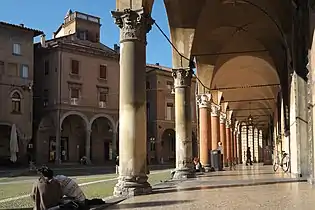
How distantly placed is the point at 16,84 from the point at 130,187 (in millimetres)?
30865

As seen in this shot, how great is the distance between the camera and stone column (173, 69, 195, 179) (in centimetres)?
1642

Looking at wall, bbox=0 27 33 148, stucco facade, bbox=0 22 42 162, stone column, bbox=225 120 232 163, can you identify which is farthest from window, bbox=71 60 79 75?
stone column, bbox=225 120 232 163

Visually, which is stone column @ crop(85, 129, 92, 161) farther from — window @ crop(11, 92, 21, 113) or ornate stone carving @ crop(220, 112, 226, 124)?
ornate stone carving @ crop(220, 112, 226, 124)

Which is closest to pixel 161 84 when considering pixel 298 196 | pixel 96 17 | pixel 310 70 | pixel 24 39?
pixel 96 17

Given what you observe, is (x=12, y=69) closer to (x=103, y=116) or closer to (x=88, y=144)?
(x=88, y=144)

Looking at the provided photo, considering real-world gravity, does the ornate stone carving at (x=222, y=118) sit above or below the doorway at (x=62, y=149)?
above

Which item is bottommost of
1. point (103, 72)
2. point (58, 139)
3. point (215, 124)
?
point (58, 139)

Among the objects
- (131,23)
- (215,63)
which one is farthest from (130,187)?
(215,63)

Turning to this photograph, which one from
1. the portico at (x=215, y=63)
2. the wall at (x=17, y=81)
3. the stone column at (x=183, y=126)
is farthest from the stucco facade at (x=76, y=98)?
the stone column at (x=183, y=126)

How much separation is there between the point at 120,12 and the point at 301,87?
6.25 m

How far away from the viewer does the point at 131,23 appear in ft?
34.6

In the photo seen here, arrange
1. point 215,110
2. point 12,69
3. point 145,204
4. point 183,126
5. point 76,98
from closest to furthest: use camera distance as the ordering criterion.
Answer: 1. point 145,204
2. point 183,126
3. point 215,110
4. point 12,69
5. point 76,98

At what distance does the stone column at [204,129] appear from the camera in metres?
22.4

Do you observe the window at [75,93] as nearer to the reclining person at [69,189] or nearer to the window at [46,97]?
the window at [46,97]
